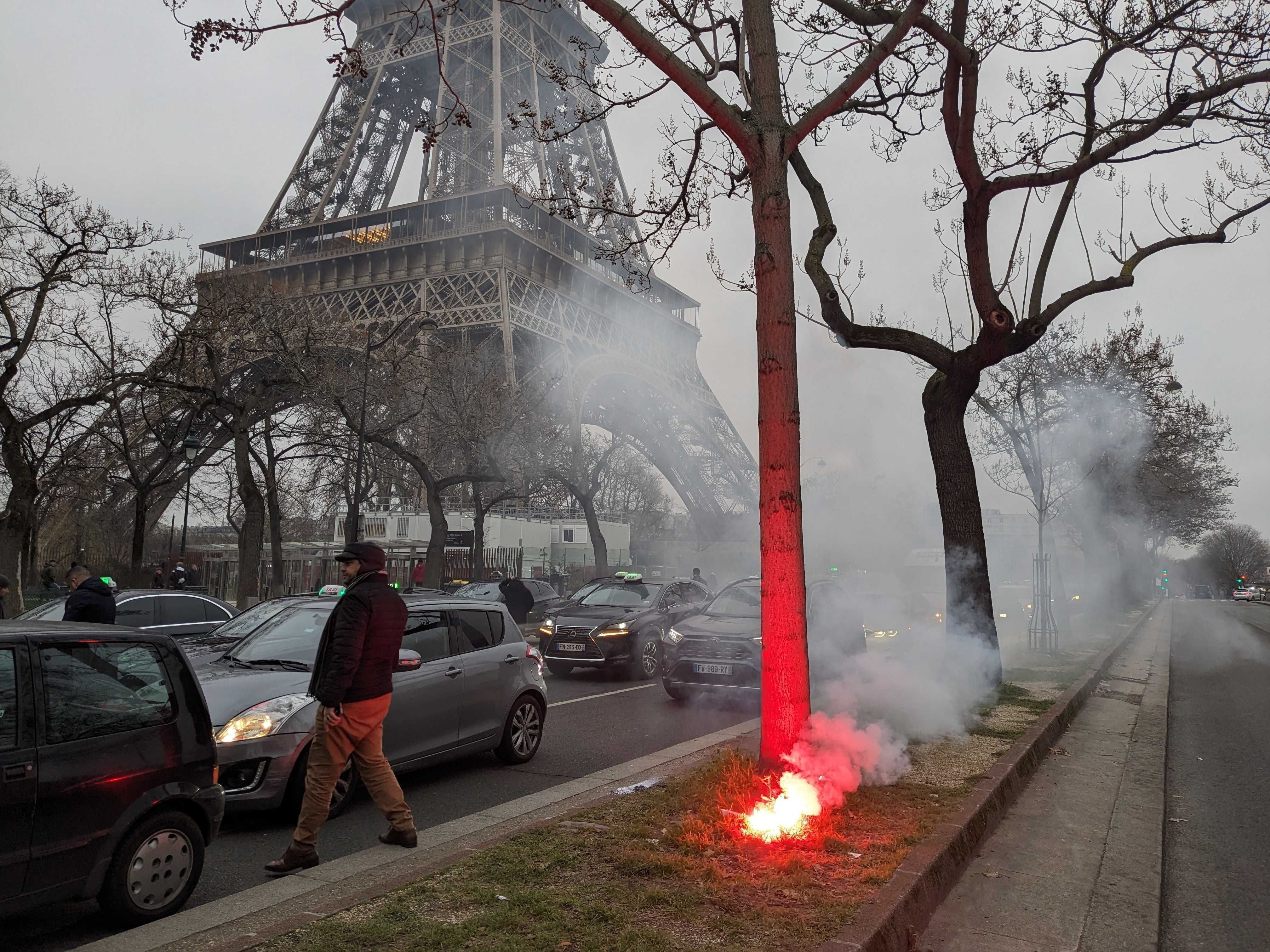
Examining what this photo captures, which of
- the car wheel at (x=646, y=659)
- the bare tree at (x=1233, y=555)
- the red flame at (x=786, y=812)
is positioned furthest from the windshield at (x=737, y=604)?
the bare tree at (x=1233, y=555)

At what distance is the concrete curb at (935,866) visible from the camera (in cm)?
366

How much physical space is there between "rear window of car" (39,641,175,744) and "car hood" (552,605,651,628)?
32.3 feet

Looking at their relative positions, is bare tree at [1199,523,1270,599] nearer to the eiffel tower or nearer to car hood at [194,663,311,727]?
the eiffel tower

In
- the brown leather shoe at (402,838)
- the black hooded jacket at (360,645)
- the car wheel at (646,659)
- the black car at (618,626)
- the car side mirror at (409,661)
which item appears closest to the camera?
the black hooded jacket at (360,645)

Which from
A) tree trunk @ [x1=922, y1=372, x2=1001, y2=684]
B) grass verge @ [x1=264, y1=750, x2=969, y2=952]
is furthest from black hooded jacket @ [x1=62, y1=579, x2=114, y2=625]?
tree trunk @ [x1=922, y1=372, x2=1001, y2=684]

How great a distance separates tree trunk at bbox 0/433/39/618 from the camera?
1822cm

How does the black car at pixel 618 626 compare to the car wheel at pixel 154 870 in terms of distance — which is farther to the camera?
the black car at pixel 618 626

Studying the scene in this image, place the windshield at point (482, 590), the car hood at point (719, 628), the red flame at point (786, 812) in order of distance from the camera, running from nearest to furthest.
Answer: the red flame at point (786, 812)
the car hood at point (719, 628)
the windshield at point (482, 590)

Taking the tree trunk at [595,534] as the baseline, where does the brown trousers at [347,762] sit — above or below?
below

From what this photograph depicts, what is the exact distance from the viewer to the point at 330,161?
48156mm

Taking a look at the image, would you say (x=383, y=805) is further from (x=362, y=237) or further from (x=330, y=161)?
(x=330, y=161)

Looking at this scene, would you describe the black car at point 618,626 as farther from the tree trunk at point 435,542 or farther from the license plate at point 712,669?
the tree trunk at point 435,542

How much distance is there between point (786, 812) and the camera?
16.3 ft

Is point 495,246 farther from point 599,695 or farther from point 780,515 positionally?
point 780,515
